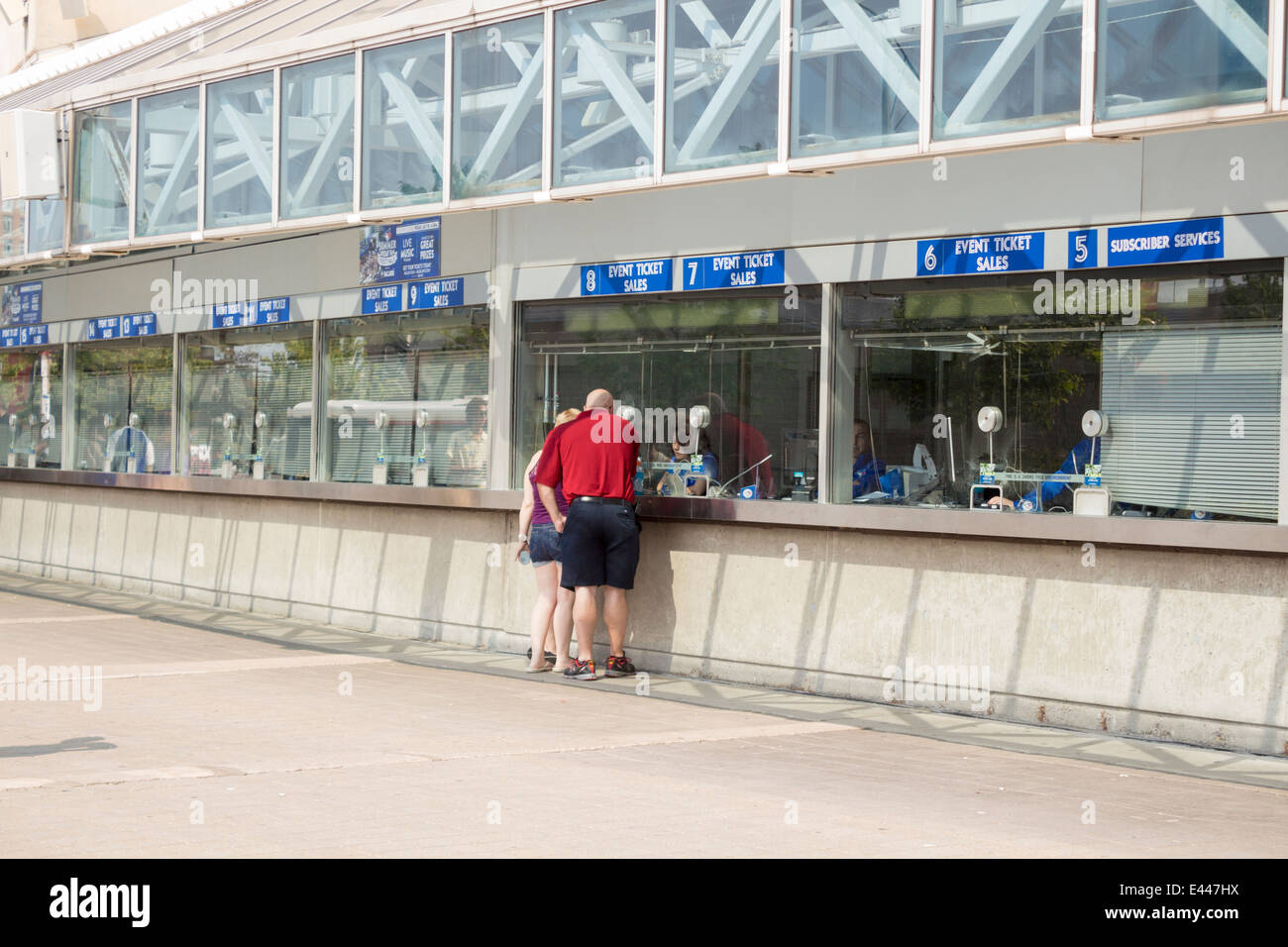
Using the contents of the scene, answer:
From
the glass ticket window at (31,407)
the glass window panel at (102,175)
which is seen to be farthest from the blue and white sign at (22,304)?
the glass window panel at (102,175)

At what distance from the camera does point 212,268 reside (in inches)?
611

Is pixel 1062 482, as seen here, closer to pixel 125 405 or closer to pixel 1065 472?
pixel 1065 472

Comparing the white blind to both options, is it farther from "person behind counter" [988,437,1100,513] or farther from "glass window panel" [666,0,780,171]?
"glass window panel" [666,0,780,171]

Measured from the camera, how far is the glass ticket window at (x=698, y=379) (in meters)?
10.5

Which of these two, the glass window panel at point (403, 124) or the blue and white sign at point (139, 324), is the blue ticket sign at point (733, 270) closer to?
the glass window panel at point (403, 124)

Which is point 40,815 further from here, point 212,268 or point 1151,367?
point 212,268

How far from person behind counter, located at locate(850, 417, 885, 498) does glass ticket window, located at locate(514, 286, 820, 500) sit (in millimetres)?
265

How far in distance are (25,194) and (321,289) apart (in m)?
2.60

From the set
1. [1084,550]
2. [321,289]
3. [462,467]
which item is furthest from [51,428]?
[1084,550]

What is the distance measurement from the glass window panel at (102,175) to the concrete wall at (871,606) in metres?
2.71

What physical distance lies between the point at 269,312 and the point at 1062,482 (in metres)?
7.93

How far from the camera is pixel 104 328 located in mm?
17266

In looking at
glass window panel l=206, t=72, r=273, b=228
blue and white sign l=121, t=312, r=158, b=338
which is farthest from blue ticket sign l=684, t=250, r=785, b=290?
blue and white sign l=121, t=312, r=158, b=338

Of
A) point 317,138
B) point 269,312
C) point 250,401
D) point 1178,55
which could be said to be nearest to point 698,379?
point 317,138
